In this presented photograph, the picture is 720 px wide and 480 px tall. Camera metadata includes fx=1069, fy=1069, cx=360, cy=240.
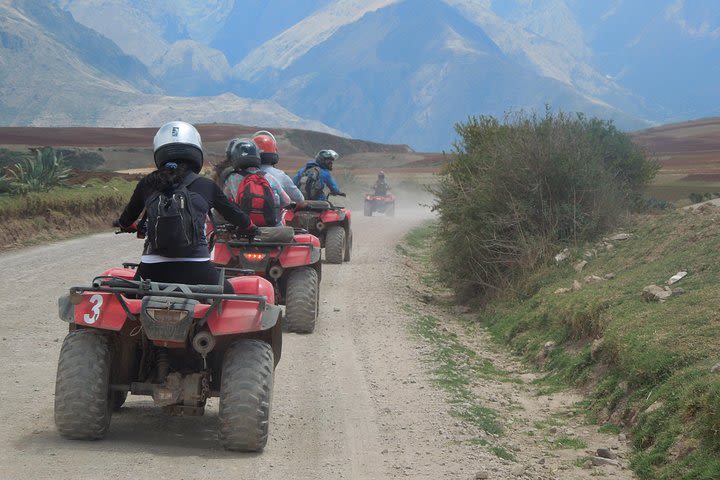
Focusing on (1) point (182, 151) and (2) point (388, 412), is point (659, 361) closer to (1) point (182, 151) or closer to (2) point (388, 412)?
(2) point (388, 412)

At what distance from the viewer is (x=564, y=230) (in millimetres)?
18344

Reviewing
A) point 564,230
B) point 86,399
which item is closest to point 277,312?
point 86,399

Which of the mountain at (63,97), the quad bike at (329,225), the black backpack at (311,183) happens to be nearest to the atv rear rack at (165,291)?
the quad bike at (329,225)

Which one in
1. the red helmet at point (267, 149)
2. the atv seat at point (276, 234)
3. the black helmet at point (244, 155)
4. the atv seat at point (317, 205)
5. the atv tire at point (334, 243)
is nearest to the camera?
the atv seat at point (276, 234)

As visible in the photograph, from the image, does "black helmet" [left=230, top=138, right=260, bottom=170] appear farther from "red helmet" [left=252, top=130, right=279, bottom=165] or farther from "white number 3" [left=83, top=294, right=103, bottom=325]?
"white number 3" [left=83, top=294, right=103, bottom=325]

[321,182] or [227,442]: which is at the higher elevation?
[321,182]

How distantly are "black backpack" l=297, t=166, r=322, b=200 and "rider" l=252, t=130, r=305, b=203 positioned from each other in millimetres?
5078

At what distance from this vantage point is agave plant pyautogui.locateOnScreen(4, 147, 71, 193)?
25.7 meters

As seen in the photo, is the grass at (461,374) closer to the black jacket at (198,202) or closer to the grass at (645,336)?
the grass at (645,336)

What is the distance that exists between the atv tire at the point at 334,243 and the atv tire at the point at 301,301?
7.22m

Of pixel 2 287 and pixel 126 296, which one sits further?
pixel 2 287

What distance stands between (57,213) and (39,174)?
7.59ft

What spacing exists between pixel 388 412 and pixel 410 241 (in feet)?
67.4

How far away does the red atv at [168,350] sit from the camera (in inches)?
286
